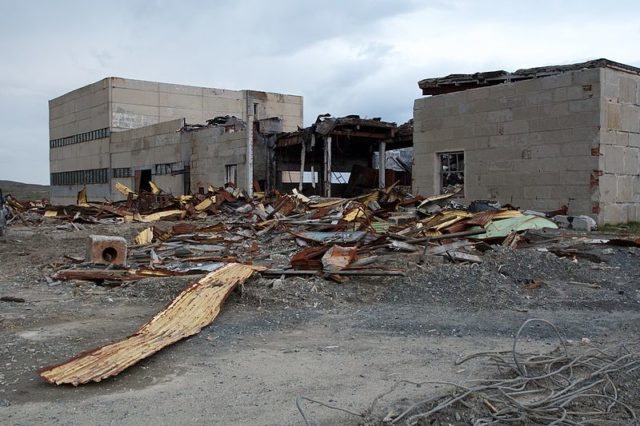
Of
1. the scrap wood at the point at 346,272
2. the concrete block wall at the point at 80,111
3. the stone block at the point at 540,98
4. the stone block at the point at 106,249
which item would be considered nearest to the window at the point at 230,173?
the stone block at the point at 540,98

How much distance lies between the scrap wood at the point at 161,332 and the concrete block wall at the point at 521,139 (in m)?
8.88

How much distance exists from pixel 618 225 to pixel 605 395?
1109cm

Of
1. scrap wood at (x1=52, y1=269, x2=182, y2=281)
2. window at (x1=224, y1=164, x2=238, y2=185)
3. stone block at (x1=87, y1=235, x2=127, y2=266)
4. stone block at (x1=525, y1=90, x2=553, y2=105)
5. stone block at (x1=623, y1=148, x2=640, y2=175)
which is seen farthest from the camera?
window at (x1=224, y1=164, x2=238, y2=185)

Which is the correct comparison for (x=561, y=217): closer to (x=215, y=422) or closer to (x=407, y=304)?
(x=407, y=304)

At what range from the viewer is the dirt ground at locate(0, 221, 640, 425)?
161 inches

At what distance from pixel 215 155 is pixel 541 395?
2314 centimetres

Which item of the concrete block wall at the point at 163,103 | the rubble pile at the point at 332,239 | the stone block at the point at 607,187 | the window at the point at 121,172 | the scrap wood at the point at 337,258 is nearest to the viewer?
the scrap wood at the point at 337,258

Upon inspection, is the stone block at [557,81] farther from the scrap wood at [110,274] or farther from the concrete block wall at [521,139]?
the scrap wood at [110,274]

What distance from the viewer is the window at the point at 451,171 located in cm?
1739

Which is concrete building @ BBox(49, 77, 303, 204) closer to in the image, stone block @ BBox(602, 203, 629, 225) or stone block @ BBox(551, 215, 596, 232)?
stone block @ BBox(551, 215, 596, 232)

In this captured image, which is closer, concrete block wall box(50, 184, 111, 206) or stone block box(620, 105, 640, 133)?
stone block box(620, 105, 640, 133)

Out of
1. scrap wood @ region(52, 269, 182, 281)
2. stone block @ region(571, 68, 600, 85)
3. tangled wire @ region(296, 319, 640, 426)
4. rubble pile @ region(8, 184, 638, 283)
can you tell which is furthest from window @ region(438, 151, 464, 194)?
tangled wire @ region(296, 319, 640, 426)

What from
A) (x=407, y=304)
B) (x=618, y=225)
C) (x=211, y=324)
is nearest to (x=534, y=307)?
(x=407, y=304)

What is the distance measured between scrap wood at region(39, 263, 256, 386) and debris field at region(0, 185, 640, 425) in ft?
0.08
